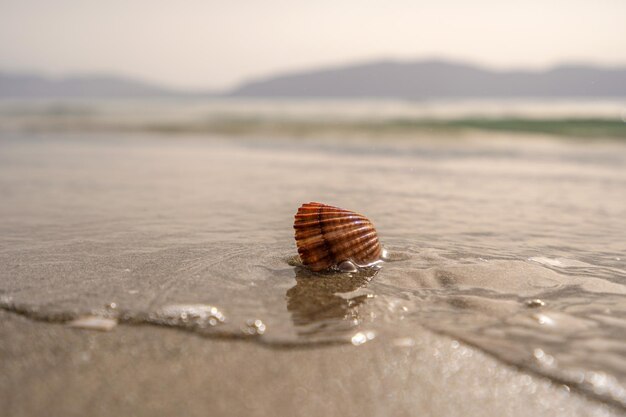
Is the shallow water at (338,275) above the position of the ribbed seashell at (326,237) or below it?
below

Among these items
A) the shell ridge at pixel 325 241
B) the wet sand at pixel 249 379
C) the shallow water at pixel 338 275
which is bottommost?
the wet sand at pixel 249 379

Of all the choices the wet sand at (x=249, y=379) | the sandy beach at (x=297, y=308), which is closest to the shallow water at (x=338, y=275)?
the sandy beach at (x=297, y=308)

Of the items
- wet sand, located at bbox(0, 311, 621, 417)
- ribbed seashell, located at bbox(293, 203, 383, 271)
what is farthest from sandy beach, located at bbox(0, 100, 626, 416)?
ribbed seashell, located at bbox(293, 203, 383, 271)

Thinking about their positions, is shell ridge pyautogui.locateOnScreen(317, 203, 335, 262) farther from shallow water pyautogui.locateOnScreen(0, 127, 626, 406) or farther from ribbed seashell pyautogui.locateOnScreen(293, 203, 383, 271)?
shallow water pyautogui.locateOnScreen(0, 127, 626, 406)

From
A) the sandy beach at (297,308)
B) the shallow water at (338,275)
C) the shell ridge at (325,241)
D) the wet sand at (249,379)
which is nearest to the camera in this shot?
the wet sand at (249,379)

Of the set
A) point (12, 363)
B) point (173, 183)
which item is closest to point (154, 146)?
point (173, 183)

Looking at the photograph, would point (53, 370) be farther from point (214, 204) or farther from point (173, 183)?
point (173, 183)

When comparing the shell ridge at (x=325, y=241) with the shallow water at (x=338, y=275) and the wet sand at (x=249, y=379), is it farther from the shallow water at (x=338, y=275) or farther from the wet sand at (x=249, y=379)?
the wet sand at (x=249, y=379)
